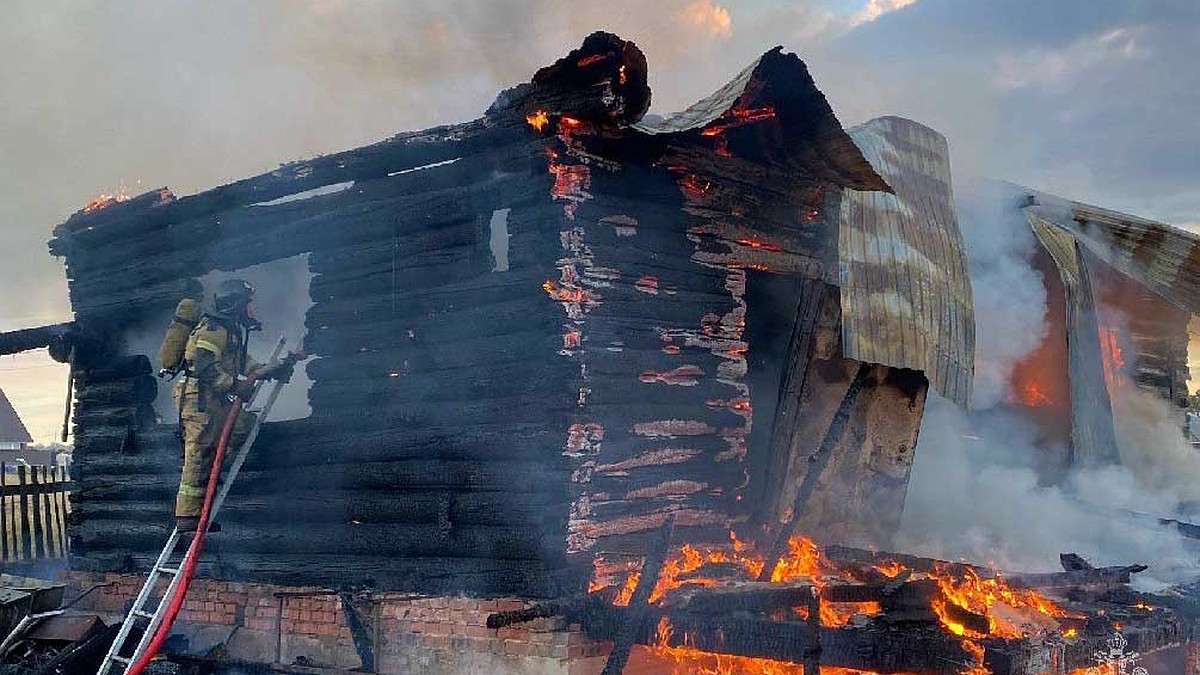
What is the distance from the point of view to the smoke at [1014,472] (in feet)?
31.1

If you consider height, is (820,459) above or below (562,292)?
below

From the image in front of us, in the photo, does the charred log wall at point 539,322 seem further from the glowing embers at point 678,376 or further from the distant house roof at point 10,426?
the distant house roof at point 10,426

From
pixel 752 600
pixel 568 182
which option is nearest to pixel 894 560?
pixel 752 600

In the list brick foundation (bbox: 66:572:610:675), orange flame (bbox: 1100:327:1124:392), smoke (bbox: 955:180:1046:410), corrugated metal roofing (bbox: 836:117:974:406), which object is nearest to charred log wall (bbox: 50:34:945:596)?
brick foundation (bbox: 66:572:610:675)

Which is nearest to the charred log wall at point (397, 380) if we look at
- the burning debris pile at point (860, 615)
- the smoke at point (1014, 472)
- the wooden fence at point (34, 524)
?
the burning debris pile at point (860, 615)

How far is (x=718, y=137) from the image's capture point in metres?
7.75

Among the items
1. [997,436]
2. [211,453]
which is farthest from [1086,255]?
[211,453]

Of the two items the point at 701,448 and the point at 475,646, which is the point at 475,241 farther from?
the point at 475,646

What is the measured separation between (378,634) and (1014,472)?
7939 millimetres

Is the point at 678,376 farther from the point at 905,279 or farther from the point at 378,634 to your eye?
the point at 378,634

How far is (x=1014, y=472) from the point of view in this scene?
464 inches

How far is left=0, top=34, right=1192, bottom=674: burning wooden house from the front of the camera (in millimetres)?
6773

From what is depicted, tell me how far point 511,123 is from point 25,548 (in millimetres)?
12497

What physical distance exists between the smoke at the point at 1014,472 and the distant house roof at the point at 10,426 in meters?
37.2
